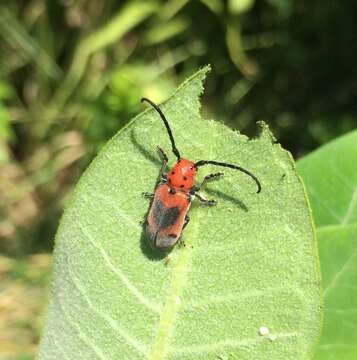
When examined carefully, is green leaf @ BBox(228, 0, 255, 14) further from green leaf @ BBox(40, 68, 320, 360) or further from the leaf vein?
the leaf vein

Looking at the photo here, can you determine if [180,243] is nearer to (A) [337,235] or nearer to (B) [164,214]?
(A) [337,235]

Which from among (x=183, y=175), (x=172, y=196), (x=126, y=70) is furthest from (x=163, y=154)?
(x=126, y=70)

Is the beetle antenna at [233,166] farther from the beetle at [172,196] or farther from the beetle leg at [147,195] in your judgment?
the beetle leg at [147,195]

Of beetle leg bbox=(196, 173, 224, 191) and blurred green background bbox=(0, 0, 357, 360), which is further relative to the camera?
blurred green background bbox=(0, 0, 357, 360)

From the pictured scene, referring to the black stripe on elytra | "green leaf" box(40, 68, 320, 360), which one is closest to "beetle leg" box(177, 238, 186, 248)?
"green leaf" box(40, 68, 320, 360)

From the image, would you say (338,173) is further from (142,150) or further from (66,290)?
(66,290)

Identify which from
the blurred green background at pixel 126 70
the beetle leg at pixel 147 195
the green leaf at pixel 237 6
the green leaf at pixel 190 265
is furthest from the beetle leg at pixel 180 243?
the green leaf at pixel 237 6

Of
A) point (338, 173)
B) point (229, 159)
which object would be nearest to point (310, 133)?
point (338, 173)
